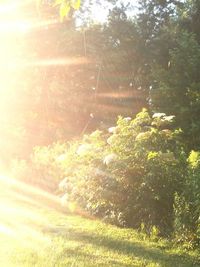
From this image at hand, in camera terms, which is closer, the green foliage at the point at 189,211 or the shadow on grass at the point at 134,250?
the shadow on grass at the point at 134,250

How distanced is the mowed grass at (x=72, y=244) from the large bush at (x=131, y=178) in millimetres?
545

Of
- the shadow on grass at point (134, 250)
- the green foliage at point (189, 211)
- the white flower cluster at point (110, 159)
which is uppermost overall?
the white flower cluster at point (110, 159)

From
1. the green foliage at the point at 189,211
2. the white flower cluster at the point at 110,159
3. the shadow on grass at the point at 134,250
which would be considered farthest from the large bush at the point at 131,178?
the shadow on grass at the point at 134,250

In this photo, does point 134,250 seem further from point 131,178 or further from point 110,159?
point 110,159

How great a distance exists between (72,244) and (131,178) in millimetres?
3840

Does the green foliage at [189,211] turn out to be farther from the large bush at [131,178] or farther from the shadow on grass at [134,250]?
the large bush at [131,178]

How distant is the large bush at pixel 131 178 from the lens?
44.4ft

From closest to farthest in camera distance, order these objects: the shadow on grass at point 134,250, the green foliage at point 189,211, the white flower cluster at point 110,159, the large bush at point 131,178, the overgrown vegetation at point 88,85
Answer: the shadow on grass at point 134,250 → the green foliage at point 189,211 → the large bush at point 131,178 → the white flower cluster at point 110,159 → the overgrown vegetation at point 88,85

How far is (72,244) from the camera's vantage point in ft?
36.1

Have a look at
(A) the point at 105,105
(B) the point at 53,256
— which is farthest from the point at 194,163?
(A) the point at 105,105

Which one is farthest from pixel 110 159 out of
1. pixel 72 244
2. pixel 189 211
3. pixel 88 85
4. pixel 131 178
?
pixel 88 85

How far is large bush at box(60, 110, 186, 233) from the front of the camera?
44.4 ft

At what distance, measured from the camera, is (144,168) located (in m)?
14.3

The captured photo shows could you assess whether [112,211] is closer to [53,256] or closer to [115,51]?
[53,256]
